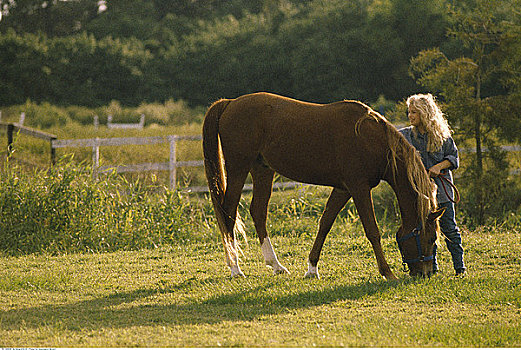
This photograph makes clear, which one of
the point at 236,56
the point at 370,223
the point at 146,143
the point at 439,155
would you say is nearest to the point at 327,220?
the point at 370,223

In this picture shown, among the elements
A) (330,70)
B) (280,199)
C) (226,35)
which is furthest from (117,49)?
(280,199)

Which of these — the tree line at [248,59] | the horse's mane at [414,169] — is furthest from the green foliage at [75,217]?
the tree line at [248,59]

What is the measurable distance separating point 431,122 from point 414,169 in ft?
2.03

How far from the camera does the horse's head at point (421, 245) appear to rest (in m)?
5.19

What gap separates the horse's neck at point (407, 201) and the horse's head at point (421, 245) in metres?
0.07

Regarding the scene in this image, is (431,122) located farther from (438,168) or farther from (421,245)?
(421,245)

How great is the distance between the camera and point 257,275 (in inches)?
236

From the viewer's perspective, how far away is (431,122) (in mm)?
5547

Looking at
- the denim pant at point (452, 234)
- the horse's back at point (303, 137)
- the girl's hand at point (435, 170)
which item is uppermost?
the horse's back at point (303, 137)

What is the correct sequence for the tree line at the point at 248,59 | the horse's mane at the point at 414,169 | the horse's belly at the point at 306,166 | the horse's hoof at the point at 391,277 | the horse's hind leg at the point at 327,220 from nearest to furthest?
the horse's mane at the point at 414,169 < the horse's hoof at the point at 391,277 < the horse's belly at the point at 306,166 < the horse's hind leg at the point at 327,220 < the tree line at the point at 248,59

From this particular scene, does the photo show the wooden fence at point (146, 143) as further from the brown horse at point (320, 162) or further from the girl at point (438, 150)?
the girl at point (438, 150)

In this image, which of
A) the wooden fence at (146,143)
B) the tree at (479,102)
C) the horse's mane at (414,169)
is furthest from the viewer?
the wooden fence at (146,143)

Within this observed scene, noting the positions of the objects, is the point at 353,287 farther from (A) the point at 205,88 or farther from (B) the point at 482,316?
(A) the point at 205,88

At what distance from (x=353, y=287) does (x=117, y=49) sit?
1500 inches
